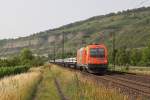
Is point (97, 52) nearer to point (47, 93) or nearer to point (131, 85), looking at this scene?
point (131, 85)

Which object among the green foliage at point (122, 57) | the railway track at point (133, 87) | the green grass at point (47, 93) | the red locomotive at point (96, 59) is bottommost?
the green grass at point (47, 93)

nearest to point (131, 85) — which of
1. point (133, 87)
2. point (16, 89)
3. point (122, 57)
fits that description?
point (133, 87)

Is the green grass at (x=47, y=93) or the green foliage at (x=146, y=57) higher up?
the green foliage at (x=146, y=57)

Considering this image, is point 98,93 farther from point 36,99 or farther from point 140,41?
point 140,41

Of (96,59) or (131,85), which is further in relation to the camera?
(96,59)

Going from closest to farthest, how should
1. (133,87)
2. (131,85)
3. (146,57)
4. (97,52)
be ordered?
1. (133,87)
2. (131,85)
3. (97,52)
4. (146,57)

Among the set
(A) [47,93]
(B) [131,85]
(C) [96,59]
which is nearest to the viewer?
(A) [47,93]

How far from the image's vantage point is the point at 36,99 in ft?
78.7

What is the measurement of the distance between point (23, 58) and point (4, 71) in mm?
62802

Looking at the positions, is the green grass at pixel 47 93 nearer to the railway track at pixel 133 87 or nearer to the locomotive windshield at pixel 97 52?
the railway track at pixel 133 87

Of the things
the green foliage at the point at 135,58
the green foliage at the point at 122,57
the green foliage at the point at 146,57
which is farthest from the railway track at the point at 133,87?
the green foliage at the point at 122,57

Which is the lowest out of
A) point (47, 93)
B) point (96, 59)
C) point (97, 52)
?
point (47, 93)

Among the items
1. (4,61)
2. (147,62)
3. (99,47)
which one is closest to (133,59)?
(147,62)

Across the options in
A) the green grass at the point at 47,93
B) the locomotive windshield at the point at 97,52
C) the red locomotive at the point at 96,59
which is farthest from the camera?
the locomotive windshield at the point at 97,52
